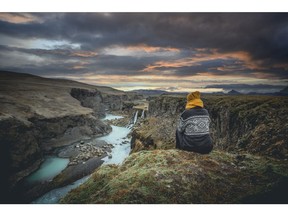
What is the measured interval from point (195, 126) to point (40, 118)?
16624 millimetres

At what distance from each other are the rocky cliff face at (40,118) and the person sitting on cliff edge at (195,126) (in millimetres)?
7310

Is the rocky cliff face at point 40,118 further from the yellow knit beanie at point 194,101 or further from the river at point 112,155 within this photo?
the yellow knit beanie at point 194,101

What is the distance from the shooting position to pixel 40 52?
321 inches

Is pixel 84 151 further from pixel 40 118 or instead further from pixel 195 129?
pixel 195 129

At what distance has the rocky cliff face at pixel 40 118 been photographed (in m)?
12.7

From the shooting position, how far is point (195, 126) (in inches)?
192

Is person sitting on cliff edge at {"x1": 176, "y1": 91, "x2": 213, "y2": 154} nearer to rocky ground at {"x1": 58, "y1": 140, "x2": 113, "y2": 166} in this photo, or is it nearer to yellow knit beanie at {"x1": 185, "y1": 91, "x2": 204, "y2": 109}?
yellow knit beanie at {"x1": 185, "y1": 91, "x2": 204, "y2": 109}

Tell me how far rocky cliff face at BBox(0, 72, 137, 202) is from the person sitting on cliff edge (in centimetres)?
731

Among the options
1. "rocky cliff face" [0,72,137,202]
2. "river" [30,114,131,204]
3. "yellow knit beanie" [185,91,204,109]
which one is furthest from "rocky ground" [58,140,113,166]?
"yellow knit beanie" [185,91,204,109]

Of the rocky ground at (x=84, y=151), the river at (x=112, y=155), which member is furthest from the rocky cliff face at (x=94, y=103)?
the rocky ground at (x=84, y=151)

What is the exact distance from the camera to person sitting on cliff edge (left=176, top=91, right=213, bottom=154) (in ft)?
16.0

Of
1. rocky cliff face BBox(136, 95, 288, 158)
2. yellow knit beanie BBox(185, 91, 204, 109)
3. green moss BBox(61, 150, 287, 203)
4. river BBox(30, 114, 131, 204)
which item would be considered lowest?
river BBox(30, 114, 131, 204)

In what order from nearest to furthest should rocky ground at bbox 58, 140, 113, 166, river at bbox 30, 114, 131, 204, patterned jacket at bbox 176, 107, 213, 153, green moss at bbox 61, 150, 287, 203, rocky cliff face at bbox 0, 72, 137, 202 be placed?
1. green moss at bbox 61, 150, 287, 203
2. patterned jacket at bbox 176, 107, 213, 153
3. river at bbox 30, 114, 131, 204
4. rocky cliff face at bbox 0, 72, 137, 202
5. rocky ground at bbox 58, 140, 113, 166
